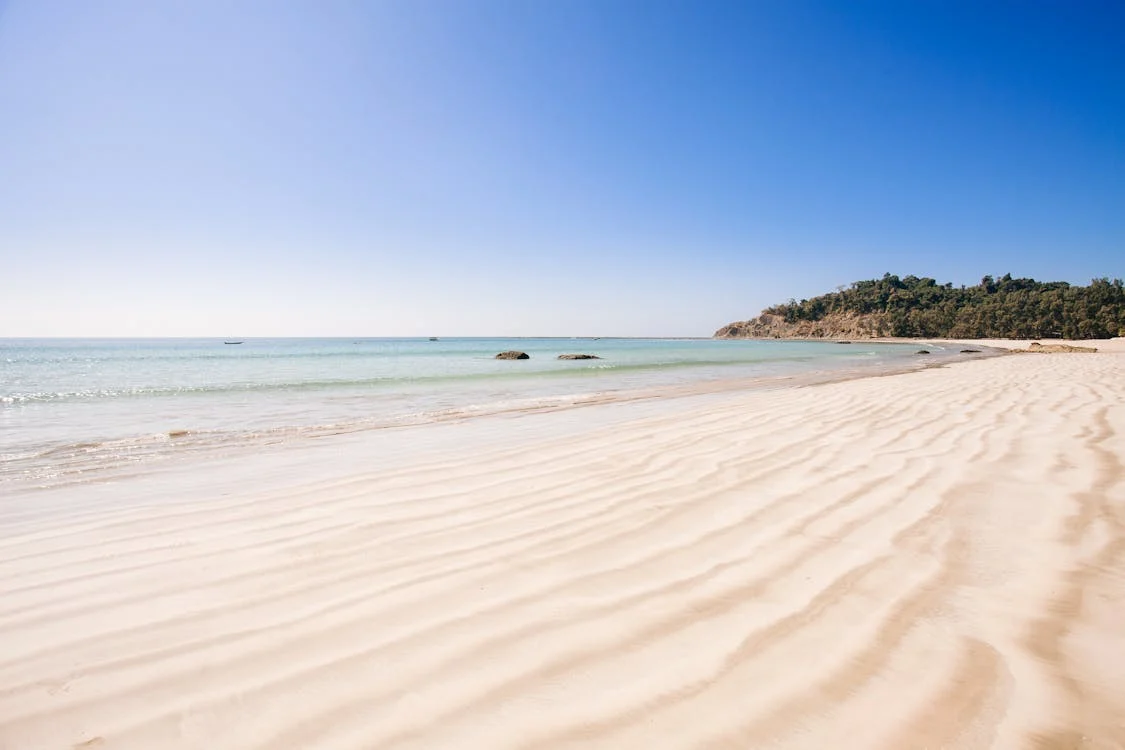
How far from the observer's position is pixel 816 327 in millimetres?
140375

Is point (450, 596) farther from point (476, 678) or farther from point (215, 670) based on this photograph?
point (215, 670)

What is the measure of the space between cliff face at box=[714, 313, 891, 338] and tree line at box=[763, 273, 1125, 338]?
1.66 m

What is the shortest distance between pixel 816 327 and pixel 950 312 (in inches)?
1792

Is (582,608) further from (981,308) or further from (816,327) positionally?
(816,327)

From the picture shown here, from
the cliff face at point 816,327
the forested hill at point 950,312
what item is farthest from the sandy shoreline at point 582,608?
the cliff face at point 816,327

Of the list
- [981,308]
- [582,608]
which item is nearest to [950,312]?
[981,308]

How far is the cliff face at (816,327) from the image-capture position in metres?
120

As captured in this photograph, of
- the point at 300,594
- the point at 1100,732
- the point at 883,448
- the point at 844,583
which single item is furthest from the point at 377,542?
the point at 883,448

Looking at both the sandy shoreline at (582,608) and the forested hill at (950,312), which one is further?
the forested hill at (950,312)

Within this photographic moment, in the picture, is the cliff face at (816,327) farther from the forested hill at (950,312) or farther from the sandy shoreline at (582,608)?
the sandy shoreline at (582,608)

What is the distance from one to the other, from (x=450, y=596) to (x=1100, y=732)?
7.40 ft

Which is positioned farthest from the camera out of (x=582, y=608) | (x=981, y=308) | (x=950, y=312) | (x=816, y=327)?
(x=816, y=327)

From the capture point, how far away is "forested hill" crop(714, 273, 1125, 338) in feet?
232

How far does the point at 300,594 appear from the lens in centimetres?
243
